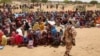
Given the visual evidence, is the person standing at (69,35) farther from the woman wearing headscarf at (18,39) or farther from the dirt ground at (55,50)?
the woman wearing headscarf at (18,39)

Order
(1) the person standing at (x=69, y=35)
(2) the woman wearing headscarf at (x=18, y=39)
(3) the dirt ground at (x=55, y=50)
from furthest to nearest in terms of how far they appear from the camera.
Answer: (2) the woman wearing headscarf at (x=18, y=39) < (3) the dirt ground at (x=55, y=50) < (1) the person standing at (x=69, y=35)

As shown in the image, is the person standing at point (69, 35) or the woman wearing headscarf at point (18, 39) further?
the woman wearing headscarf at point (18, 39)

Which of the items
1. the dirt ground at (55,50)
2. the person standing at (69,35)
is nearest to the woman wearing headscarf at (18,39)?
the dirt ground at (55,50)

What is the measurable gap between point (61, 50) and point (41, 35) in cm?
161

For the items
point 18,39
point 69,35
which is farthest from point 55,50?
point 18,39

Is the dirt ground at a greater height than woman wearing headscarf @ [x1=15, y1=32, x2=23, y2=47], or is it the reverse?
woman wearing headscarf @ [x1=15, y1=32, x2=23, y2=47]

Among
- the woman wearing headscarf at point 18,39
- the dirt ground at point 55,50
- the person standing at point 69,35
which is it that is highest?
the person standing at point 69,35

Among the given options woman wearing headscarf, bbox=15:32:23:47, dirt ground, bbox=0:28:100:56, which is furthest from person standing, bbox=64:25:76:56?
woman wearing headscarf, bbox=15:32:23:47

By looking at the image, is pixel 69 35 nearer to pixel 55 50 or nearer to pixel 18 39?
pixel 55 50

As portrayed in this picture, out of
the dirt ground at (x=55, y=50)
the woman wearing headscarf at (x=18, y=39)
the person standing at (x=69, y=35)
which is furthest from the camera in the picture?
the woman wearing headscarf at (x=18, y=39)

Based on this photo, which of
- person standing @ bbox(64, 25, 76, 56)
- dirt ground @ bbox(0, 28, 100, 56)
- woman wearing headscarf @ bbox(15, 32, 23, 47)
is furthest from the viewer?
woman wearing headscarf @ bbox(15, 32, 23, 47)

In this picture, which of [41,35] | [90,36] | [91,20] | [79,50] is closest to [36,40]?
[41,35]

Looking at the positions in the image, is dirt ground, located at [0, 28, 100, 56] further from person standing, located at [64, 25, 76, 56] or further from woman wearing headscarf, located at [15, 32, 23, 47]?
person standing, located at [64, 25, 76, 56]

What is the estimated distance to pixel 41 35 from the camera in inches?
527
